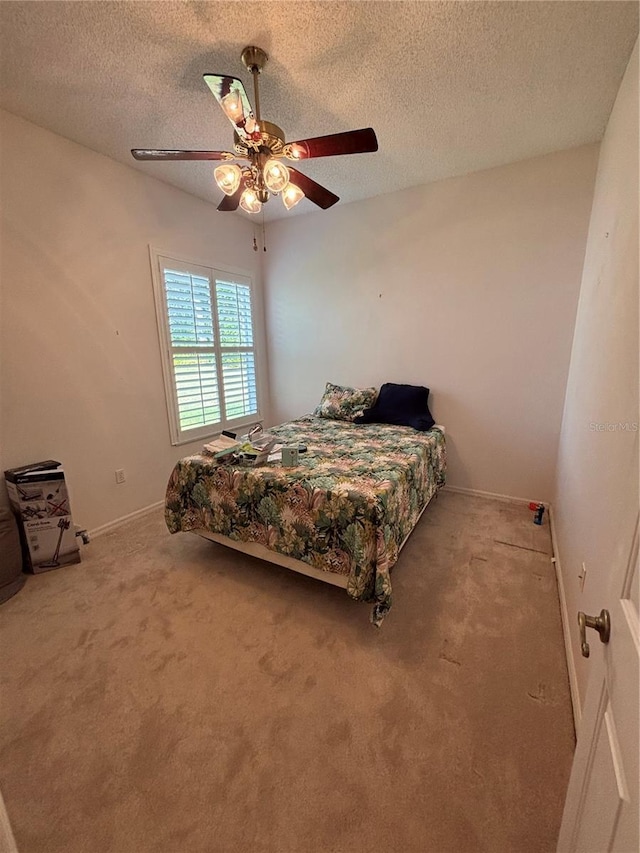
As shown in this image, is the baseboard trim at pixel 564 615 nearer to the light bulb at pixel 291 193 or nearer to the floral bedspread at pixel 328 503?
the floral bedspread at pixel 328 503

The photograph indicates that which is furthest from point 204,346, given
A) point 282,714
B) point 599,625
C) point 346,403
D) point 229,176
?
point 599,625

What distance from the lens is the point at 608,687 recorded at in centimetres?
65

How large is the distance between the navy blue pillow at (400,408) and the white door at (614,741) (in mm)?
2542

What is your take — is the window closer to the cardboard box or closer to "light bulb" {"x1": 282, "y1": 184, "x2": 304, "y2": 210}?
the cardboard box

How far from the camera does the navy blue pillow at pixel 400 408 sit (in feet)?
10.7

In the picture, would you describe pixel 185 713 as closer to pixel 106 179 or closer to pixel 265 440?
pixel 265 440

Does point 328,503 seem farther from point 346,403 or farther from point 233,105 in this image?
point 233,105

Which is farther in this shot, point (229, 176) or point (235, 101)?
point (229, 176)

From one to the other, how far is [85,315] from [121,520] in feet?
5.43

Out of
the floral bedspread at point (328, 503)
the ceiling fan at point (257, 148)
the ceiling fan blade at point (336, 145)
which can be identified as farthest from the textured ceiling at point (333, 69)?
the floral bedspread at point (328, 503)

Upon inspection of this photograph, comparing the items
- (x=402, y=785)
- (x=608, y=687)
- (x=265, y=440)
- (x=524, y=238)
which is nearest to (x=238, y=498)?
(x=265, y=440)

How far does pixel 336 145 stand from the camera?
5.33 feet

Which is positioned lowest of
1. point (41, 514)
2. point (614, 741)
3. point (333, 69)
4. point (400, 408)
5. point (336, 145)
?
point (41, 514)

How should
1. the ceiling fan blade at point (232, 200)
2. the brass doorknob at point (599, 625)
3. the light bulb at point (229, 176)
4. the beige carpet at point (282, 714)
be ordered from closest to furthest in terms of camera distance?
1. the brass doorknob at point (599, 625)
2. the beige carpet at point (282, 714)
3. the light bulb at point (229, 176)
4. the ceiling fan blade at point (232, 200)
